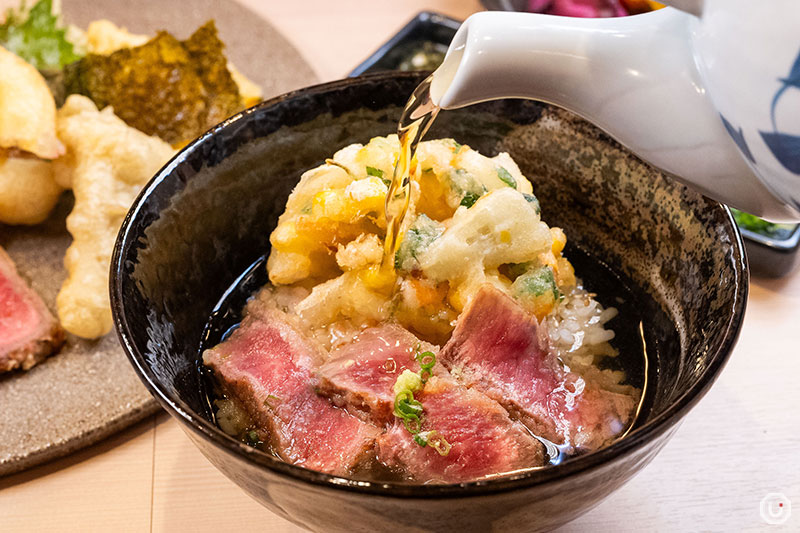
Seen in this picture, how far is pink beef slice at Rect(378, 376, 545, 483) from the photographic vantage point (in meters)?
0.99

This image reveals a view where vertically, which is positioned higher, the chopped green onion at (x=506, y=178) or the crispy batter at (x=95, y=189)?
the chopped green onion at (x=506, y=178)

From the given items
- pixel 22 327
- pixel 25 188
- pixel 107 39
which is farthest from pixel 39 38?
pixel 22 327

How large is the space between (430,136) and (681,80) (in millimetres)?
707

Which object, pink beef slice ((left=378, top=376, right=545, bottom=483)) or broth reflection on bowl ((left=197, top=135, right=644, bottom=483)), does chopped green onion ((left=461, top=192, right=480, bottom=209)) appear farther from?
pink beef slice ((left=378, top=376, right=545, bottom=483))

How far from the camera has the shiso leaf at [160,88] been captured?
6.40 ft

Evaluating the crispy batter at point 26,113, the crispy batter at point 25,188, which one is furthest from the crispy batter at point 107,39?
the crispy batter at point 25,188

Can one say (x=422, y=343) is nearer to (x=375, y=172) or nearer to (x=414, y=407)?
(x=414, y=407)

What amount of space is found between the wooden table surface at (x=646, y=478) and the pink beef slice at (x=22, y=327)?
0.85 feet

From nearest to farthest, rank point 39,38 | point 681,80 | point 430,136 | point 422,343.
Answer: point 681,80 < point 422,343 < point 430,136 < point 39,38

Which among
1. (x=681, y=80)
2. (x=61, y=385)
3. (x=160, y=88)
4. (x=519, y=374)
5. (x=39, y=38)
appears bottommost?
(x=61, y=385)

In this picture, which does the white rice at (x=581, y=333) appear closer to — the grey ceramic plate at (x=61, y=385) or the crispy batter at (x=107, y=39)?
the grey ceramic plate at (x=61, y=385)

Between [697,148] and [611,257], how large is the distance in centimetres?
57

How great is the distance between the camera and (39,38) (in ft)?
6.83

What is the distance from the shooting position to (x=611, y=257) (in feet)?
4.43
